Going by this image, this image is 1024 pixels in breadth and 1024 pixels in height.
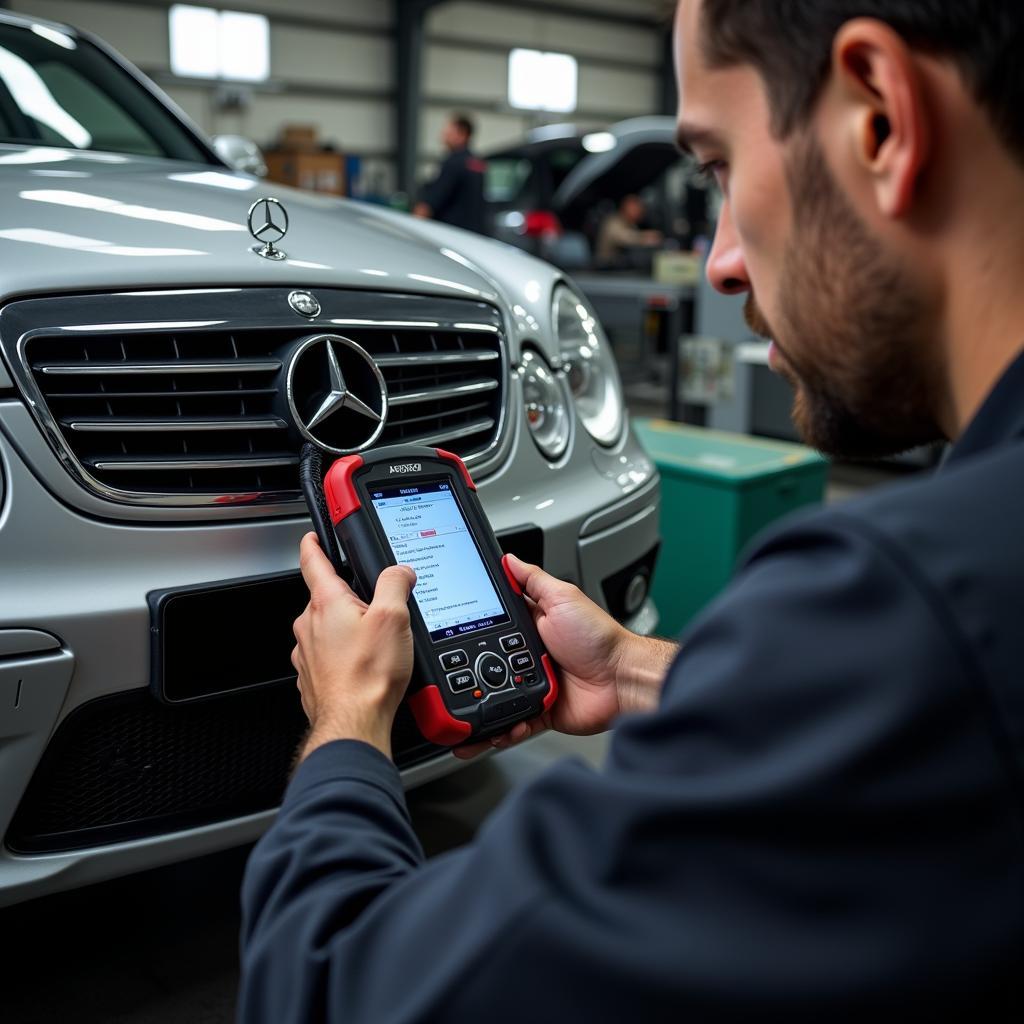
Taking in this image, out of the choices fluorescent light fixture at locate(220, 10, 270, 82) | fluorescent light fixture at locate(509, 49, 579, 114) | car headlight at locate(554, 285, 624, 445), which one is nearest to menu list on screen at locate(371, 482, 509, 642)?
car headlight at locate(554, 285, 624, 445)

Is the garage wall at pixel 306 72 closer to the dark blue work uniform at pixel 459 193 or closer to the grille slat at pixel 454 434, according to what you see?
the dark blue work uniform at pixel 459 193

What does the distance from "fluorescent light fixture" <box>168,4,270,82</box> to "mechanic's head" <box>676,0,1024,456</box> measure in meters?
12.4

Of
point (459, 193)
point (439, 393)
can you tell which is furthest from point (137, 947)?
point (459, 193)

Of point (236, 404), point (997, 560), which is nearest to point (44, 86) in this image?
point (236, 404)

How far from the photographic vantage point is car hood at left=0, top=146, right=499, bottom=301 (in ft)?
4.16

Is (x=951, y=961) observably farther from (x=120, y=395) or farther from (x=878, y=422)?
(x=120, y=395)

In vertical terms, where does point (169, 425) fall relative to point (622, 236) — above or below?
below

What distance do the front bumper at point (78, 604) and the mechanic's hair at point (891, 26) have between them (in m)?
0.84

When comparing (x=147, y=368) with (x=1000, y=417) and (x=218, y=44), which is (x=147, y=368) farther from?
(x=218, y=44)

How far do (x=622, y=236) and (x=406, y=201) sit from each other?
14.4 ft

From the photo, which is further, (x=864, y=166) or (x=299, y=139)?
(x=299, y=139)

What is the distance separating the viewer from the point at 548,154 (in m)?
8.72

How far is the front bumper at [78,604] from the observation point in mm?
1132

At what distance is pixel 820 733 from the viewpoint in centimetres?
46
